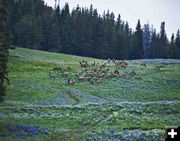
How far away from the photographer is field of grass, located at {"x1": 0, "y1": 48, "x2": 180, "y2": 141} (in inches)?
1449

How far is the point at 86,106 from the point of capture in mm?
50594

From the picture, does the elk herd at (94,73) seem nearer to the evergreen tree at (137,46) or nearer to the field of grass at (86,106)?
the field of grass at (86,106)

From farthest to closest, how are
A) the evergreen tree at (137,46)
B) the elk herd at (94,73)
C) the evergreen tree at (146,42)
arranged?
the evergreen tree at (146,42), the evergreen tree at (137,46), the elk herd at (94,73)

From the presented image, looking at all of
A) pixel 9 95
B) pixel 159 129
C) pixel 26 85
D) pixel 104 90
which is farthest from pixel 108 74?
pixel 159 129

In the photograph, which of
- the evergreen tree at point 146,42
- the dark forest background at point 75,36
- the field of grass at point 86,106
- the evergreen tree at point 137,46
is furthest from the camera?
the evergreen tree at point 146,42

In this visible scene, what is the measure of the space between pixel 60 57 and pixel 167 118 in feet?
206

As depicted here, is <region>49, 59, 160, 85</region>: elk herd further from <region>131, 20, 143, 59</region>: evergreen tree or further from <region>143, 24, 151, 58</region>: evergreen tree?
<region>143, 24, 151, 58</region>: evergreen tree

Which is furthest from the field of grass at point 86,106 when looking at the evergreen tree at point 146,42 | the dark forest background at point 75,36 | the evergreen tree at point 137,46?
the evergreen tree at point 146,42

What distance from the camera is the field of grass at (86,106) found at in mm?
36812

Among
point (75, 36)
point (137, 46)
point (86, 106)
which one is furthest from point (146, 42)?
point (86, 106)

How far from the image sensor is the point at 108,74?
3046 inches

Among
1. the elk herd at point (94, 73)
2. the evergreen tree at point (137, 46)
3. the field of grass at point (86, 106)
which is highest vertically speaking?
the evergreen tree at point (137, 46)

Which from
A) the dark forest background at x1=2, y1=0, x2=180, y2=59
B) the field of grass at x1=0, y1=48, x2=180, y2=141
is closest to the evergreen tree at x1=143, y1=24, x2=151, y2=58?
the dark forest background at x1=2, y1=0, x2=180, y2=59

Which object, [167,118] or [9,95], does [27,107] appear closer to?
[9,95]
